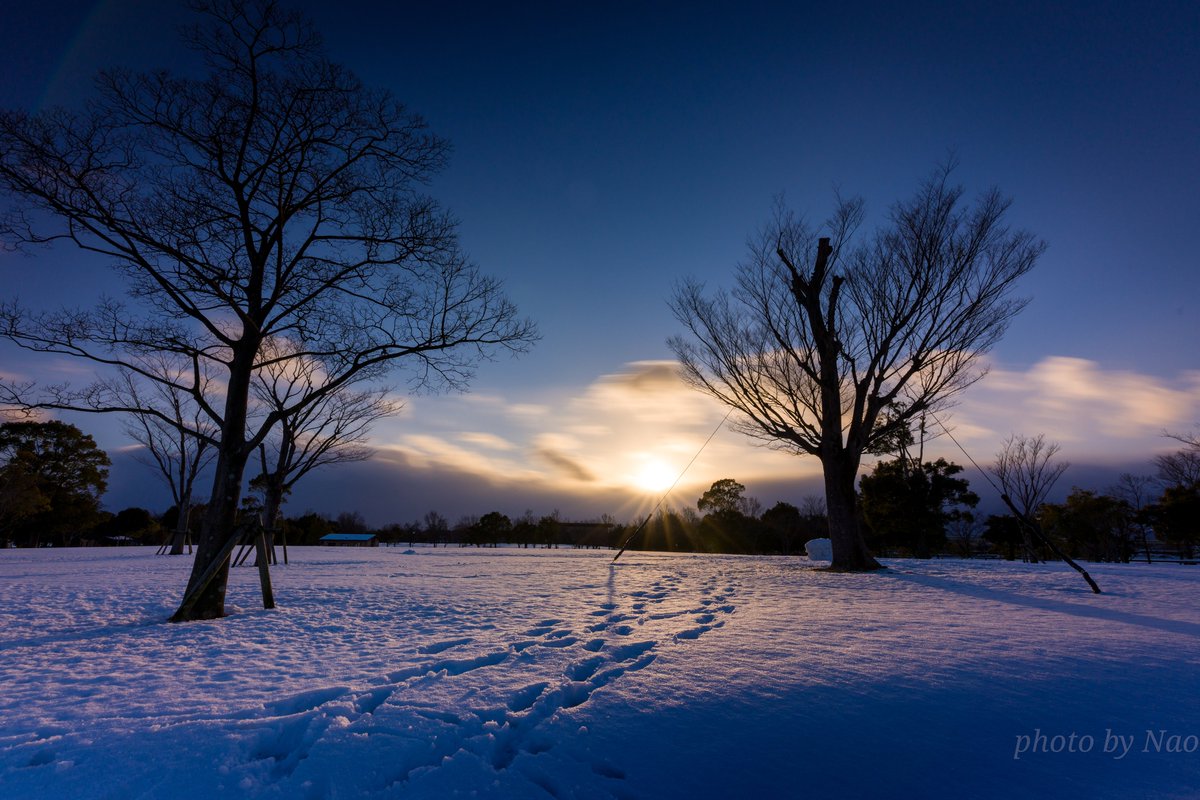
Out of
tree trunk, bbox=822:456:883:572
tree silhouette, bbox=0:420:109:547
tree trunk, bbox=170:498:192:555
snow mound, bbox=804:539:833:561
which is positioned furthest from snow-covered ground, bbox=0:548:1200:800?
tree silhouette, bbox=0:420:109:547

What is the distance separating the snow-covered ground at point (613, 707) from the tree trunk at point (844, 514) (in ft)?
20.0

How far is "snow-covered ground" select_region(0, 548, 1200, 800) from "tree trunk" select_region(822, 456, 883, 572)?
20.0ft

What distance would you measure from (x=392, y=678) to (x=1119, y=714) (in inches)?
165

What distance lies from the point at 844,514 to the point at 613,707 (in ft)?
34.5

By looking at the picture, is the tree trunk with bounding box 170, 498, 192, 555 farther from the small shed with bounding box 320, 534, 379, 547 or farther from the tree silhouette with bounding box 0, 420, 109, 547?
the small shed with bounding box 320, 534, 379, 547

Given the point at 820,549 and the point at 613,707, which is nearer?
the point at 613,707

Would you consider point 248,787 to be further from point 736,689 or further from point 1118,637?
point 1118,637

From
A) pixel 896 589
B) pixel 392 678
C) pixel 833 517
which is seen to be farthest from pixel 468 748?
pixel 833 517

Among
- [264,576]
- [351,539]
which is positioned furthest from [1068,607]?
[351,539]

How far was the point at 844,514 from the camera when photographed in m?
11.4

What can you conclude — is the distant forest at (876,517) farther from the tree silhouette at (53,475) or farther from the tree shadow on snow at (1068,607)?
the tree shadow on snow at (1068,607)

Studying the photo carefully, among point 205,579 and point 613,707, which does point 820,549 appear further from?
point 205,579

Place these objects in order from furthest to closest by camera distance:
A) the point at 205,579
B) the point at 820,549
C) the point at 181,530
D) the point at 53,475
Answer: the point at 53,475 → the point at 181,530 → the point at 820,549 → the point at 205,579

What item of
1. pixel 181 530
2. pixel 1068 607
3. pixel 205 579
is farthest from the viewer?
pixel 181 530
